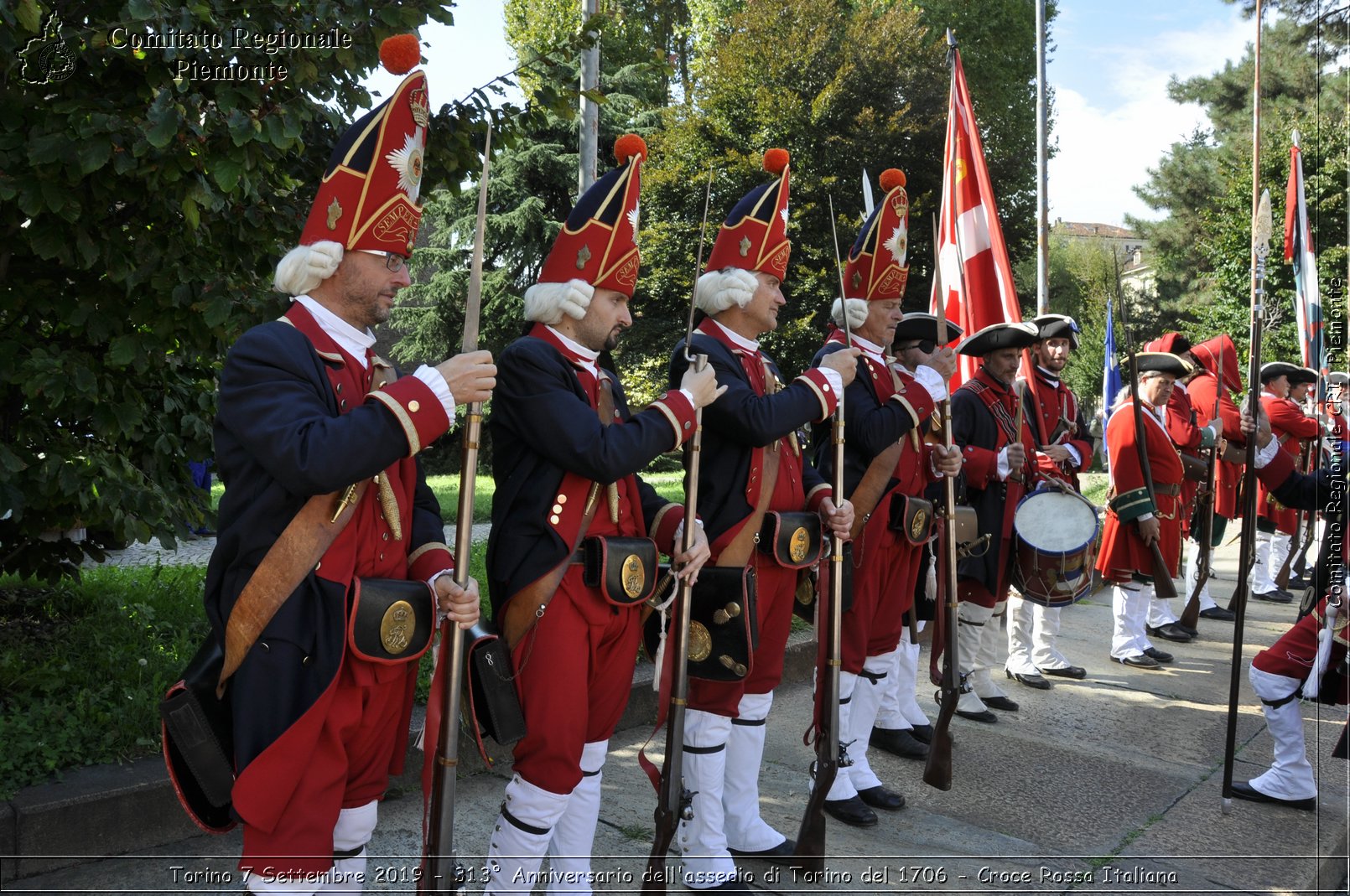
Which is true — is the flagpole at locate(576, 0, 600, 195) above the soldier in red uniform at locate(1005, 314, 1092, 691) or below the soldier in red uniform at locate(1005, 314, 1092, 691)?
above

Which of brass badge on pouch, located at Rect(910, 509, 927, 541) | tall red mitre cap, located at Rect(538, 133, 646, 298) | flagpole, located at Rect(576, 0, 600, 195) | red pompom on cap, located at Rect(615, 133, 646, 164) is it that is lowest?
brass badge on pouch, located at Rect(910, 509, 927, 541)

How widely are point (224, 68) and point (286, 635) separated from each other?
93.2 inches

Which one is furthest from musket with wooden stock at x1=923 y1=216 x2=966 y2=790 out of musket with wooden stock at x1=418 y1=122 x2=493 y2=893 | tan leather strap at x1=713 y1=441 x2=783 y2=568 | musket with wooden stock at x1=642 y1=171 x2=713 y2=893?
musket with wooden stock at x1=418 y1=122 x2=493 y2=893

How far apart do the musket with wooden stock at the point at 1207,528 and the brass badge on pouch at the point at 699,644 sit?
6551 mm

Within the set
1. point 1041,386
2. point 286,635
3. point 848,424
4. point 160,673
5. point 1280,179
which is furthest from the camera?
point 1280,179

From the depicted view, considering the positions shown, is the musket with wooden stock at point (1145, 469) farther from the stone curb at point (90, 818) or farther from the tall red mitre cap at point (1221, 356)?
the stone curb at point (90, 818)

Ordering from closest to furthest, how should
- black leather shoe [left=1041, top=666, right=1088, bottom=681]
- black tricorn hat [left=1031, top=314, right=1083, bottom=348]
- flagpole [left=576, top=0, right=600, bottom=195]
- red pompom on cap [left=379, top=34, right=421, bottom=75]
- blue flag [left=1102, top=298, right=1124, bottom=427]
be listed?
1. red pompom on cap [left=379, top=34, right=421, bottom=75]
2. black tricorn hat [left=1031, top=314, right=1083, bottom=348]
3. black leather shoe [left=1041, top=666, right=1088, bottom=681]
4. flagpole [left=576, top=0, right=600, bottom=195]
5. blue flag [left=1102, top=298, right=1124, bottom=427]

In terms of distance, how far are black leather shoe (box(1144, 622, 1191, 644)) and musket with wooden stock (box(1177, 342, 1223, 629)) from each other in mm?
91

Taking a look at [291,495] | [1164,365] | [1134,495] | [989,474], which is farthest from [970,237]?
[291,495]

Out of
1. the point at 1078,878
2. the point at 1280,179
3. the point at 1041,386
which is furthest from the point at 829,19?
the point at 1078,878

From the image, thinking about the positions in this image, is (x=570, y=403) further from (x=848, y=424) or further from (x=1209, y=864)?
(x=1209, y=864)

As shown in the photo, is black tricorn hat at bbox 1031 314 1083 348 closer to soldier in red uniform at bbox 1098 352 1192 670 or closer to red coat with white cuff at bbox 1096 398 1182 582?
red coat with white cuff at bbox 1096 398 1182 582

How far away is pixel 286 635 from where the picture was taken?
2586mm

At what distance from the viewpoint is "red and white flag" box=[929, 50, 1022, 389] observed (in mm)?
7062
